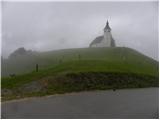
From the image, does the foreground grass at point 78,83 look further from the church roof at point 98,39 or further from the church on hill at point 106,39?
the church roof at point 98,39

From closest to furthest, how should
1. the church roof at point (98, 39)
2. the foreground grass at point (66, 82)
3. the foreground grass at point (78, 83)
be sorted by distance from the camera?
1. the foreground grass at point (78, 83)
2. the foreground grass at point (66, 82)
3. the church roof at point (98, 39)

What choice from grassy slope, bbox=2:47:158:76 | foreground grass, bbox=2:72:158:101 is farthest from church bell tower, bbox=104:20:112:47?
foreground grass, bbox=2:72:158:101

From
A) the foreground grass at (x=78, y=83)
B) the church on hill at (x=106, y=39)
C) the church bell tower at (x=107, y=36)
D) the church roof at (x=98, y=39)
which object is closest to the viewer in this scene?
the foreground grass at (x=78, y=83)

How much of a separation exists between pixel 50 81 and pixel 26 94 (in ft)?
26.4

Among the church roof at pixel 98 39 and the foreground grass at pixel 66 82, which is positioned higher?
the church roof at pixel 98 39

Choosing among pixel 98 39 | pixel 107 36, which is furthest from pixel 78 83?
pixel 98 39

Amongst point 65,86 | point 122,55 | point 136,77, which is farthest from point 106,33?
point 65,86

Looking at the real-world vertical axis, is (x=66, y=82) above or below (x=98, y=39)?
below

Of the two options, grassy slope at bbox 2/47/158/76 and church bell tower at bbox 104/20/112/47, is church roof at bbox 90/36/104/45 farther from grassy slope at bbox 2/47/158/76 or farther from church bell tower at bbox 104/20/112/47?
grassy slope at bbox 2/47/158/76

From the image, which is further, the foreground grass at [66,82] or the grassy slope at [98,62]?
the grassy slope at [98,62]

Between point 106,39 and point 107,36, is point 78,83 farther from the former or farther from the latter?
point 106,39

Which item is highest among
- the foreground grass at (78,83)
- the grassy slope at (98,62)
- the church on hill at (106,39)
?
the church on hill at (106,39)

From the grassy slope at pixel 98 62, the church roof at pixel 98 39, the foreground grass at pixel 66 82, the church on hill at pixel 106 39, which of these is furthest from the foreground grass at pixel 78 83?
the church roof at pixel 98 39

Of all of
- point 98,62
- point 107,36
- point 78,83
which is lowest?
point 78,83
